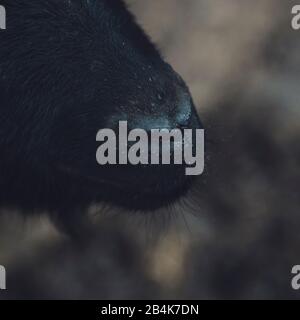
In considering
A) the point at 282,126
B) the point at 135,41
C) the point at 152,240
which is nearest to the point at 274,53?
the point at 282,126

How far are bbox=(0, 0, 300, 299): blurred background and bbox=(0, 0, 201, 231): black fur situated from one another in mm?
244

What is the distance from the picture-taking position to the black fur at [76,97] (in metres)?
0.87

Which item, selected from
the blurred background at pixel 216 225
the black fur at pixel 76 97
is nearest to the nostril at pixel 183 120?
the black fur at pixel 76 97

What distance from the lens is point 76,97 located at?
0.88m

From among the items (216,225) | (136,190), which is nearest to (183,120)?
(136,190)

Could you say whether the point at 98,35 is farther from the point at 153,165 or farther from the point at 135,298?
the point at 135,298

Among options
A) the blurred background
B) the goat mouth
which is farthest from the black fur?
the blurred background

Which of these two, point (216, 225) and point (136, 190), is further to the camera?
point (216, 225)

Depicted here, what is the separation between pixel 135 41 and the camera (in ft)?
3.11

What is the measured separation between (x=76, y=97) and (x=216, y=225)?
0.45m

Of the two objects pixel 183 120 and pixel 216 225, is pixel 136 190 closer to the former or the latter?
pixel 183 120

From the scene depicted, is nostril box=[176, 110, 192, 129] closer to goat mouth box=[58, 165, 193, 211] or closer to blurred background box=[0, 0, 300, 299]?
goat mouth box=[58, 165, 193, 211]

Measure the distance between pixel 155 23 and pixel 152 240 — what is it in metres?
0.35

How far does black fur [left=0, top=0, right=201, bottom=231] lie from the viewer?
34.3 inches
